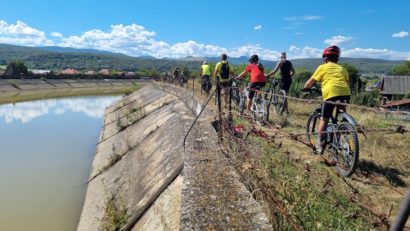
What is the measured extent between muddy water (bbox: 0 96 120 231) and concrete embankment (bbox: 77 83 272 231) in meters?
0.90

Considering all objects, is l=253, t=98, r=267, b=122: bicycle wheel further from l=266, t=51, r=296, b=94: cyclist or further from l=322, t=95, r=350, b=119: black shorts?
l=322, t=95, r=350, b=119: black shorts

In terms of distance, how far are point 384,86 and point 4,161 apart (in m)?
64.7

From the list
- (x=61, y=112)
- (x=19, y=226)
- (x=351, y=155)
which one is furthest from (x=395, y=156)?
(x=61, y=112)

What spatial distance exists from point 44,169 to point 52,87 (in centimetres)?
5189

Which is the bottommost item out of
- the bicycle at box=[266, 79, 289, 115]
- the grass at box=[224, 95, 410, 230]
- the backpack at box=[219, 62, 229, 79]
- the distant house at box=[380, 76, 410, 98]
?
the distant house at box=[380, 76, 410, 98]

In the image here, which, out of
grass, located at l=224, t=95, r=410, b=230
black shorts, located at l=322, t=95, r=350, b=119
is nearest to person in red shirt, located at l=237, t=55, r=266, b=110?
grass, located at l=224, t=95, r=410, b=230

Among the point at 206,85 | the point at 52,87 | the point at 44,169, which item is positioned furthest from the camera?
the point at 52,87

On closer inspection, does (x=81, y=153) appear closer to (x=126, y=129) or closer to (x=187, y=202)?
(x=126, y=129)

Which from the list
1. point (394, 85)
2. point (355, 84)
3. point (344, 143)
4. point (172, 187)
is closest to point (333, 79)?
point (344, 143)

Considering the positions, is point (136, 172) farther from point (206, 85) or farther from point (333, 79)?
point (206, 85)

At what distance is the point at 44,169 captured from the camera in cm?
1568

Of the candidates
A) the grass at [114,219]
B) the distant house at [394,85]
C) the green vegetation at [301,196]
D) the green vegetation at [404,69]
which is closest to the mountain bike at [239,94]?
the green vegetation at [301,196]

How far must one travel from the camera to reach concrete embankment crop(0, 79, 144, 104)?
167 ft

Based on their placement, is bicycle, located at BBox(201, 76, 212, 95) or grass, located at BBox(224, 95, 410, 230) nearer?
grass, located at BBox(224, 95, 410, 230)
